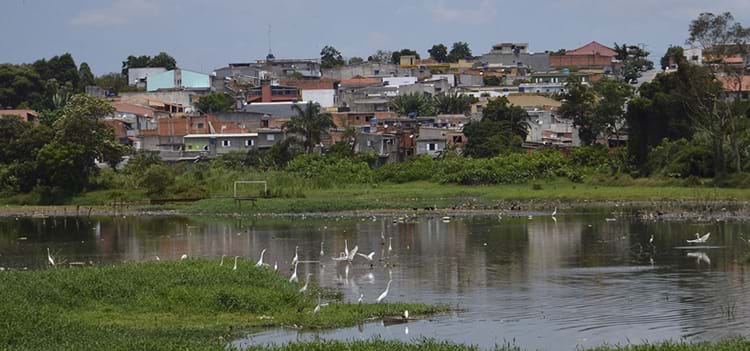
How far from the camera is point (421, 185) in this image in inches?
2825

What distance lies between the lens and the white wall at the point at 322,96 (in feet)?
379

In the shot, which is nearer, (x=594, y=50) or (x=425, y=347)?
(x=425, y=347)

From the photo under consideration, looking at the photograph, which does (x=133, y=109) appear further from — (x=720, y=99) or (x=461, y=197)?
(x=720, y=99)

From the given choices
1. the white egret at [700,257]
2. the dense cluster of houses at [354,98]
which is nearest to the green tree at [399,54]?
the dense cluster of houses at [354,98]

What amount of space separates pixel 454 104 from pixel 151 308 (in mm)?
81277

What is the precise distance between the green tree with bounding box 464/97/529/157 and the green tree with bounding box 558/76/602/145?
3.23 meters

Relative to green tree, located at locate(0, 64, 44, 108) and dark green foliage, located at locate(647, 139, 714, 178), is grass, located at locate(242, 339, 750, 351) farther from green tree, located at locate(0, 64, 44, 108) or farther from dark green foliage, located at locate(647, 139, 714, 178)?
green tree, located at locate(0, 64, 44, 108)

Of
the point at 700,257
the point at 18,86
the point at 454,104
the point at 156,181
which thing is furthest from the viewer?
the point at 18,86

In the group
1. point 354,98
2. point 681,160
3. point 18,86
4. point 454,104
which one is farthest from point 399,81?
point 681,160

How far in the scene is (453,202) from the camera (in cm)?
6300

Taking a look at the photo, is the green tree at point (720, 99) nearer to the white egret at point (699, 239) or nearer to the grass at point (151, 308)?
the white egret at point (699, 239)

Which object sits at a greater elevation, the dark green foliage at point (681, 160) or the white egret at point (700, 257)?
the dark green foliage at point (681, 160)

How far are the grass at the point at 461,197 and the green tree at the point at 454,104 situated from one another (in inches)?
1372

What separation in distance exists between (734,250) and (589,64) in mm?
112775
